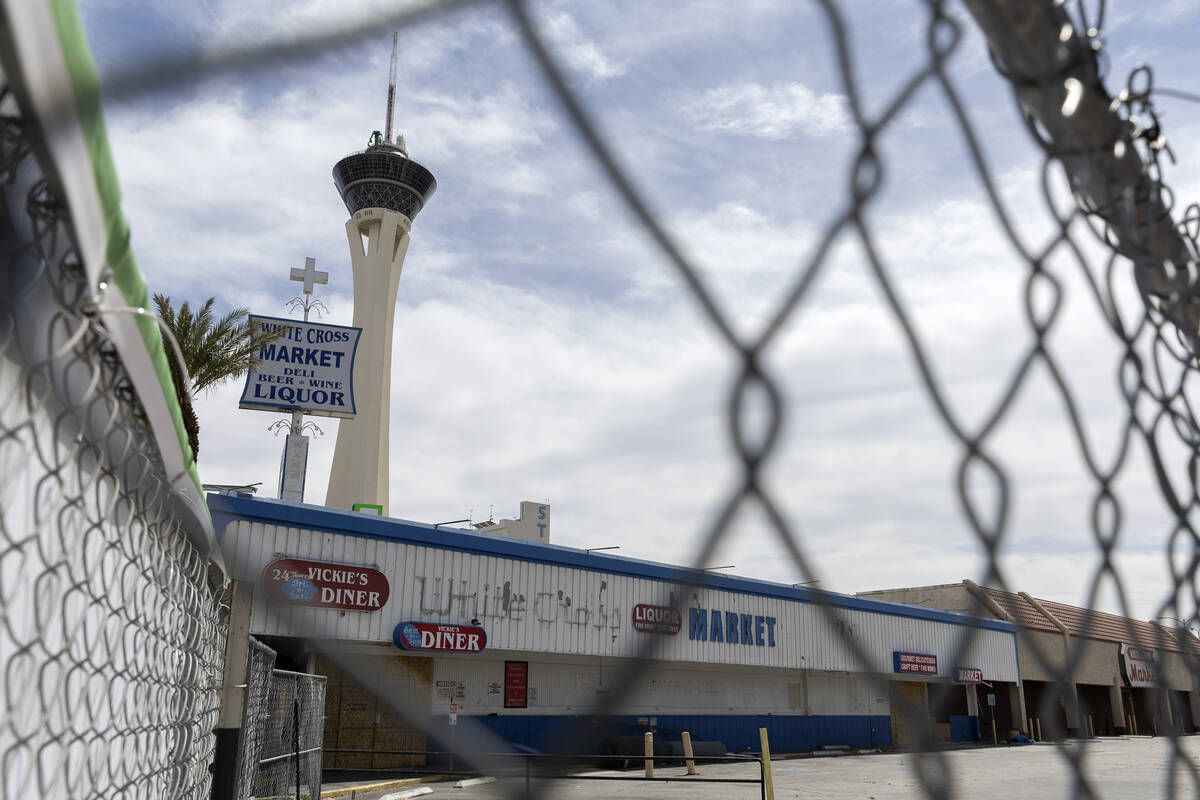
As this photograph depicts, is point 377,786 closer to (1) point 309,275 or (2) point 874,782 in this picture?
(2) point 874,782

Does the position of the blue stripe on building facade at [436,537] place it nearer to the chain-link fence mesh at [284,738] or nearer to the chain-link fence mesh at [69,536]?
the chain-link fence mesh at [284,738]

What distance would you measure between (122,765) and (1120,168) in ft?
9.25

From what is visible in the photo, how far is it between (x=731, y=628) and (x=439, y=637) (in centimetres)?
953

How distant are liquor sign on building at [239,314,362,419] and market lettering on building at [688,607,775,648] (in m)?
11.8

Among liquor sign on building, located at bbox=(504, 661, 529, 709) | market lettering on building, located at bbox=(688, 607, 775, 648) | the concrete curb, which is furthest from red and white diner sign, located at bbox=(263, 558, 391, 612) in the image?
market lettering on building, located at bbox=(688, 607, 775, 648)

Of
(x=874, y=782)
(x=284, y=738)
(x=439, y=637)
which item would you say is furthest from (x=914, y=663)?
(x=284, y=738)

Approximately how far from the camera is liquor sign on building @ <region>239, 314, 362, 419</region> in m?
24.7

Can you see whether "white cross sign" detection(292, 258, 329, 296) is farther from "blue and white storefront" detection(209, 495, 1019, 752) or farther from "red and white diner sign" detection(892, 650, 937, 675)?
"red and white diner sign" detection(892, 650, 937, 675)

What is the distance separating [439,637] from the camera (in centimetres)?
1814

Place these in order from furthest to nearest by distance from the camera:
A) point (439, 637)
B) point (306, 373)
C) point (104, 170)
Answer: point (306, 373), point (439, 637), point (104, 170)

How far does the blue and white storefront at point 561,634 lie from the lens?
17406mm

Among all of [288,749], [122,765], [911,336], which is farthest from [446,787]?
[911,336]

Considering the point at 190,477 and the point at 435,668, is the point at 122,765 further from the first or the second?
the point at 435,668

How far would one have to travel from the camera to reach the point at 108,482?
6.41 ft
